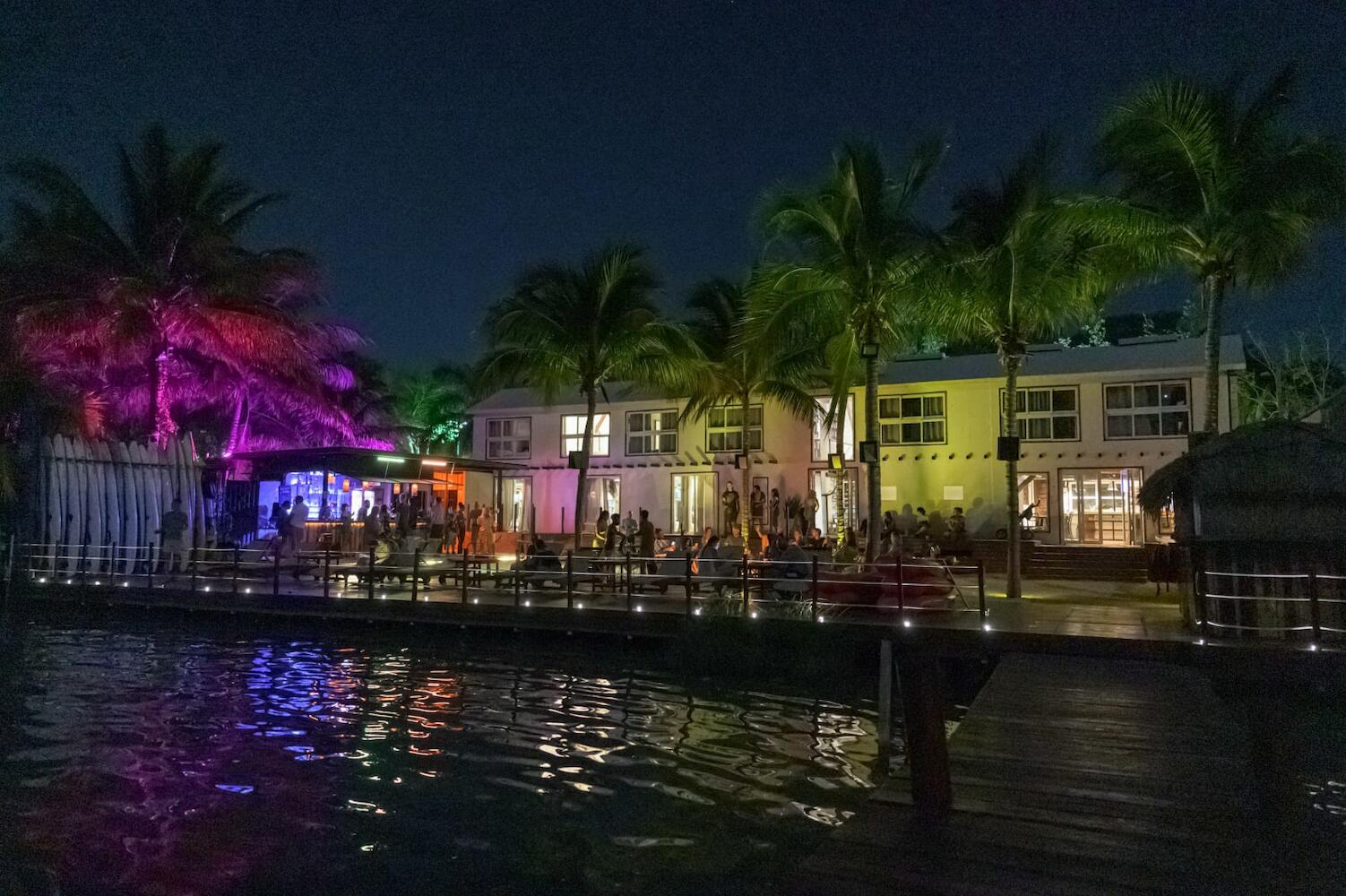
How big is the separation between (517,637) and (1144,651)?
9.90m

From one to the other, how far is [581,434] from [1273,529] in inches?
877

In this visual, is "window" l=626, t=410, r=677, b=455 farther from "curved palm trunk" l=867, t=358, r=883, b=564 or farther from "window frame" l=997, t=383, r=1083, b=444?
"curved palm trunk" l=867, t=358, r=883, b=564

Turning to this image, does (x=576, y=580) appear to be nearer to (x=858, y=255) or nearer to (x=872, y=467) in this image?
(x=872, y=467)

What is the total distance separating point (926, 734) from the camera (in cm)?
632

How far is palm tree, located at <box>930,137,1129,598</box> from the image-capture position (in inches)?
658

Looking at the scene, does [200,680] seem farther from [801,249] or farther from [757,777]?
[801,249]

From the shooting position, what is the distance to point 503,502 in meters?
32.9

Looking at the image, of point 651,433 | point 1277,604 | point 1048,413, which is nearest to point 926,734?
point 1277,604

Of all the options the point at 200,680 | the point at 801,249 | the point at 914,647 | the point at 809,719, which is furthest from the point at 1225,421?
the point at 200,680

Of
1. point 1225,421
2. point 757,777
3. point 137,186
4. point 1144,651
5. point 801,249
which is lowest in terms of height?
point 757,777

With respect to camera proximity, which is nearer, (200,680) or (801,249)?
(200,680)

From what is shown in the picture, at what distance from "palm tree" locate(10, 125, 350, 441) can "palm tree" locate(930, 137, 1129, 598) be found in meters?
19.7

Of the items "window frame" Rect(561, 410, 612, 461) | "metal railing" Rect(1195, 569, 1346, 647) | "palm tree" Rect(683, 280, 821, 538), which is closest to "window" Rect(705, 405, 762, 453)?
"palm tree" Rect(683, 280, 821, 538)

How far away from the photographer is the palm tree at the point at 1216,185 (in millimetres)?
13867
